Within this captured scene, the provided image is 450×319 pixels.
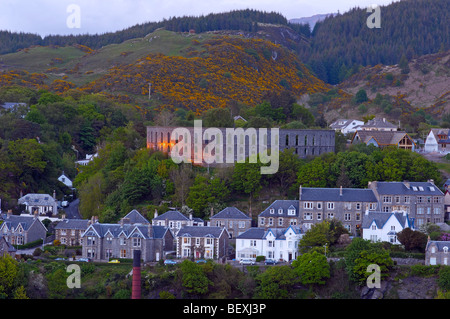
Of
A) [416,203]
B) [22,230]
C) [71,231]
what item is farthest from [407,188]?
[22,230]

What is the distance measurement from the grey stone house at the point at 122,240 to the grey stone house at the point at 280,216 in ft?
26.0

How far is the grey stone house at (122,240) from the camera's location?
6281 cm

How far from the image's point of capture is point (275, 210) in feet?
218

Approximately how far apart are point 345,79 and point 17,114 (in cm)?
9040

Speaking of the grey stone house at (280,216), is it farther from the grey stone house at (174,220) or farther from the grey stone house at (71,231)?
the grey stone house at (71,231)

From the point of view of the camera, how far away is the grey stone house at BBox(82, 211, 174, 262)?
206 feet

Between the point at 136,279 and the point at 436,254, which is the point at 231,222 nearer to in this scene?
the point at 136,279

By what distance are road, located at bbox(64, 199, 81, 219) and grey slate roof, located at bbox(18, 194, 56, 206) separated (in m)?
1.94

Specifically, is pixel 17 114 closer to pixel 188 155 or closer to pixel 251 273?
pixel 188 155

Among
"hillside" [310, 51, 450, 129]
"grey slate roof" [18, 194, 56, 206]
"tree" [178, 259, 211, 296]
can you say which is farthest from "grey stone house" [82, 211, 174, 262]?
"hillside" [310, 51, 450, 129]

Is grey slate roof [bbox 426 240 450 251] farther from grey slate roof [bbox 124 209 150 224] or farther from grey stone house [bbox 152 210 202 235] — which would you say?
grey slate roof [bbox 124 209 150 224]

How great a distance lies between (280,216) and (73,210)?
2333 cm

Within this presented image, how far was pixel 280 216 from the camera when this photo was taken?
66.2 metres
